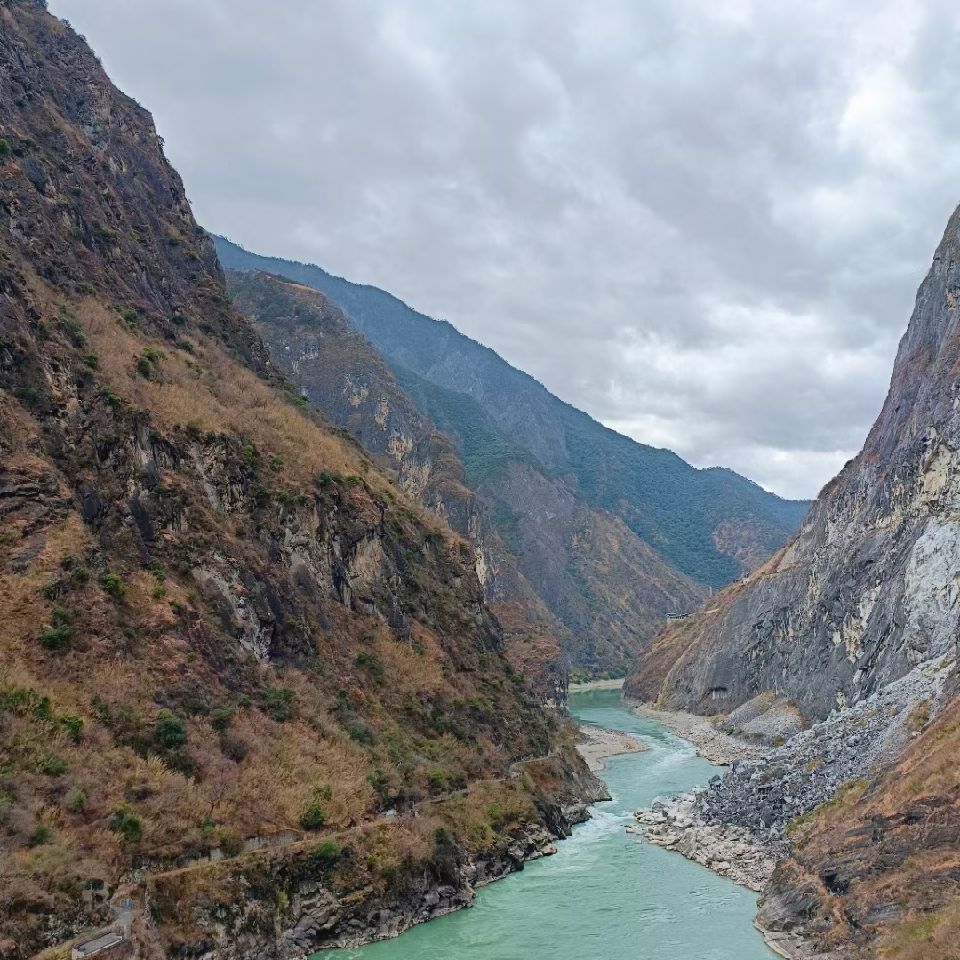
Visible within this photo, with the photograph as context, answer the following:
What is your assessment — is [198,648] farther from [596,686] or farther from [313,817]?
[596,686]

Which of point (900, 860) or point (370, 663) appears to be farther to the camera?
point (370, 663)

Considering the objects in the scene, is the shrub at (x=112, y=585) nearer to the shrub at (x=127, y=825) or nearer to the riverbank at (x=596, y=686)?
the shrub at (x=127, y=825)

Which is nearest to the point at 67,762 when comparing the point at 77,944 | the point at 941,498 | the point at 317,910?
the point at 77,944

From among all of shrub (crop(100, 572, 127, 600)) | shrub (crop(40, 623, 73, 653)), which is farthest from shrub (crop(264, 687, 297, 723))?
shrub (crop(40, 623, 73, 653))

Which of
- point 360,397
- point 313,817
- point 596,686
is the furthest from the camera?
point 596,686

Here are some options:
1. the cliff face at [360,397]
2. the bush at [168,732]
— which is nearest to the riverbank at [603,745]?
the cliff face at [360,397]

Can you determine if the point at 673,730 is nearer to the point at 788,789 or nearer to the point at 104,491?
the point at 788,789

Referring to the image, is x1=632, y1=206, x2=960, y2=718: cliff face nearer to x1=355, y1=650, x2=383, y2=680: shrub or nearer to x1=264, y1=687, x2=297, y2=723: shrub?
x1=355, y1=650, x2=383, y2=680: shrub

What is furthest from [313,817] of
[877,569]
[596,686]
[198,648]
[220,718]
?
[596,686]
